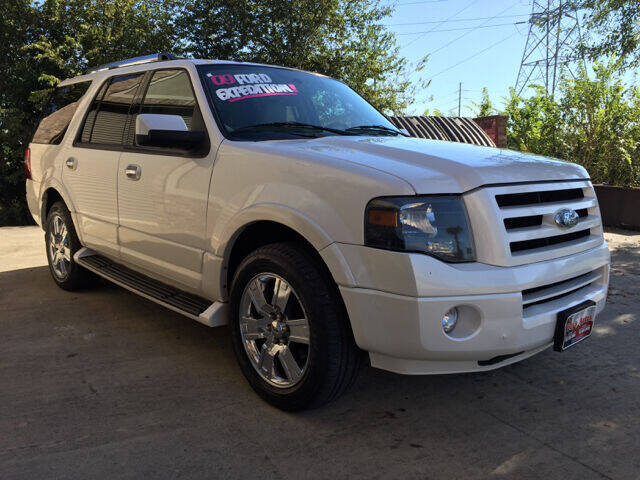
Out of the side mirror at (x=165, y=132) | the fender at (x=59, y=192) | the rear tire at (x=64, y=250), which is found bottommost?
the rear tire at (x=64, y=250)

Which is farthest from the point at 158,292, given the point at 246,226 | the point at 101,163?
the point at 101,163

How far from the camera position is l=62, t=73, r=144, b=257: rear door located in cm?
403

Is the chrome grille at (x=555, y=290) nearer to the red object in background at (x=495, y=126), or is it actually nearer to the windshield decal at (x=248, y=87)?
the windshield decal at (x=248, y=87)

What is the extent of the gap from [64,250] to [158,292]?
1.85m

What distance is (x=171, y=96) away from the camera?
3654 millimetres

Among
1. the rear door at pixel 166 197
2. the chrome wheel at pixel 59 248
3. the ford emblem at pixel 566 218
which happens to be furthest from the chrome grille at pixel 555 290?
the chrome wheel at pixel 59 248

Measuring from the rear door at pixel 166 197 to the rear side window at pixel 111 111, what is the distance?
0.17 meters

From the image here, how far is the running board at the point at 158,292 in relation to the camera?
3141 millimetres

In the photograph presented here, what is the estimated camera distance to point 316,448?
251 centimetres

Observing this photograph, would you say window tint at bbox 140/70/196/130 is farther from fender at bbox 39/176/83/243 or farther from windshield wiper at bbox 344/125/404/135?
fender at bbox 39/176/83/243

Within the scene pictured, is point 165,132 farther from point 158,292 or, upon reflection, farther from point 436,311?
point 436,311

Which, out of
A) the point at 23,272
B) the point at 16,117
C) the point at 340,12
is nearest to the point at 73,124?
the point at 23,272

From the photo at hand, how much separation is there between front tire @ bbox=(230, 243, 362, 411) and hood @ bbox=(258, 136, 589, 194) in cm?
57

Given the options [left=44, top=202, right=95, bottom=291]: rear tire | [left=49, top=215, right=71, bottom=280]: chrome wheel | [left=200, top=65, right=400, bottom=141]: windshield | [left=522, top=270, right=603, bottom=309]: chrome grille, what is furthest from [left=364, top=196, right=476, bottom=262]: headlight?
[left=49, top=215, right=71, bottom=280]: chrome wheel
